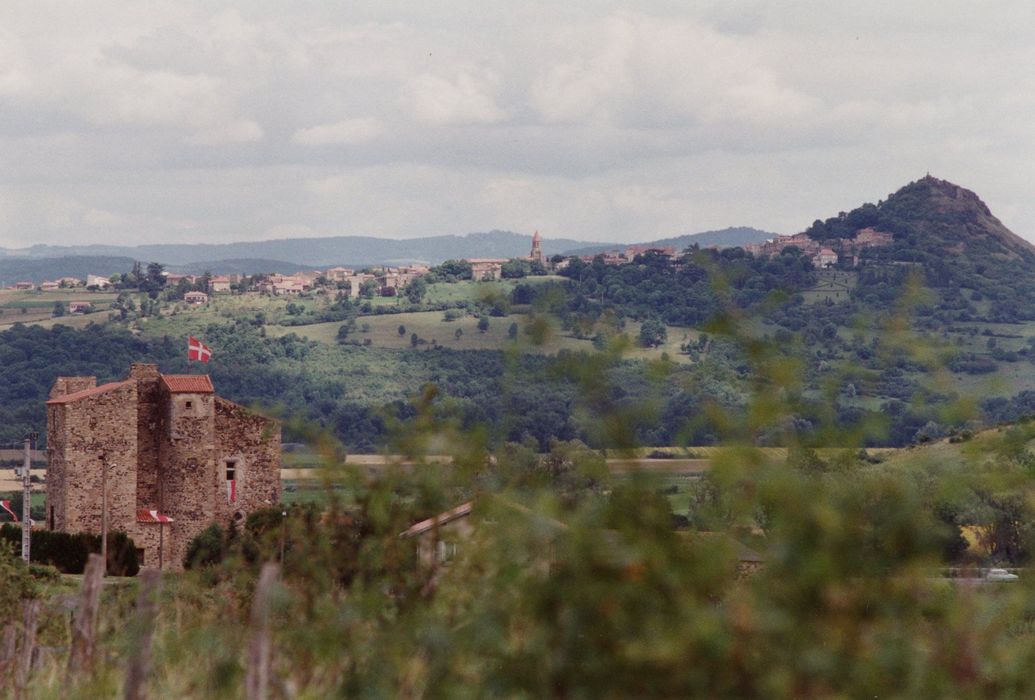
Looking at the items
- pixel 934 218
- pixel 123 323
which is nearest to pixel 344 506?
pixel 123 323

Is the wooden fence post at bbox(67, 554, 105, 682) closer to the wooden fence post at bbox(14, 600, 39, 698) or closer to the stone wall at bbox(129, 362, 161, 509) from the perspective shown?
the wooden fence post at bbox(14, 600, 39, 698)

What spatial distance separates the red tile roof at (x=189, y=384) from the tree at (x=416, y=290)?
297 feet

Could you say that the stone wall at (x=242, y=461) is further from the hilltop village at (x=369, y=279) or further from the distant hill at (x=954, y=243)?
the hilltop village at (x=369, y=279)

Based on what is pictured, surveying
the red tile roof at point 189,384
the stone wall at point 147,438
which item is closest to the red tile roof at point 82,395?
the stone wall at point 147,438

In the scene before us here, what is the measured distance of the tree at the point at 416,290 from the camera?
127 m

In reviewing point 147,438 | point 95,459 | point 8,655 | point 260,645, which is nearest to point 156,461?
point 147,438

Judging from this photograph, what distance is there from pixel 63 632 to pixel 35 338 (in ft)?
329

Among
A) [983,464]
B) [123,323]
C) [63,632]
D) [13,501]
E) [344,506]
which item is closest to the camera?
[983,464]

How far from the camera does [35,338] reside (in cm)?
10400

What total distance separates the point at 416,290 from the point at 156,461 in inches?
3730

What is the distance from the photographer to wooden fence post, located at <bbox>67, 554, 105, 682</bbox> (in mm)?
5285

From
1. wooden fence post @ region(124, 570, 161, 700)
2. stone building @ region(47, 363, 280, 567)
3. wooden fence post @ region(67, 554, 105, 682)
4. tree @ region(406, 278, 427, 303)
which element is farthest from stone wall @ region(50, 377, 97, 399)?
tree @ region(406, 278, 427, 303)

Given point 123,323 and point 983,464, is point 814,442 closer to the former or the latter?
point 983,464

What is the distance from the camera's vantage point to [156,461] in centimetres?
3559
